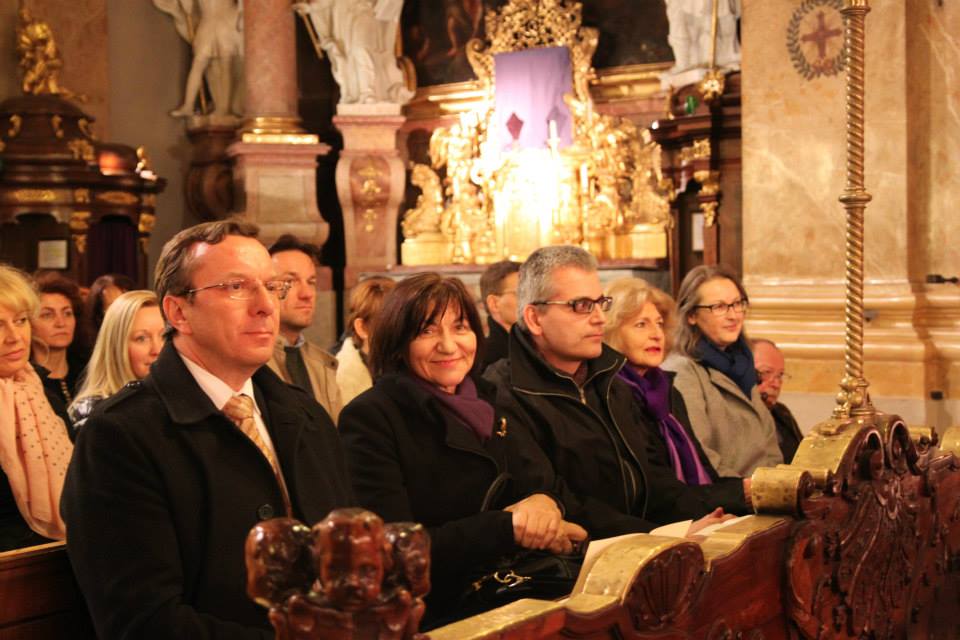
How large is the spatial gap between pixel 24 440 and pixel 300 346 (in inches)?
63.9

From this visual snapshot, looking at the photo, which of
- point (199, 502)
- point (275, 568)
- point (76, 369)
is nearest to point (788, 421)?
point (76, 369)

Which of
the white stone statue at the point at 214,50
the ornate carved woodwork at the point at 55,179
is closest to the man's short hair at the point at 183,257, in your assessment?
the ornate carved woodwork at the point at 55,179

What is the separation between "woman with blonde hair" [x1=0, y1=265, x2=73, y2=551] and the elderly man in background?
87.6 inches

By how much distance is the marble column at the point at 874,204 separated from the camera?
7.87 m

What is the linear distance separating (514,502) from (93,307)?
3323 millimetres

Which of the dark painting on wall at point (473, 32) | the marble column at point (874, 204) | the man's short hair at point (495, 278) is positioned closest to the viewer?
the man's short hair at point (495, 278)

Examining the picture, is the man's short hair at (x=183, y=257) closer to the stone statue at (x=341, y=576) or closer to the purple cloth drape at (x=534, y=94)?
the stone statue at (x=341, y=576)

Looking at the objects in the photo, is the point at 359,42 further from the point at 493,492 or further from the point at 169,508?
the point at 169,508

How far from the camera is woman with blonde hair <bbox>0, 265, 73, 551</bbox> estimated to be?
3379 mm

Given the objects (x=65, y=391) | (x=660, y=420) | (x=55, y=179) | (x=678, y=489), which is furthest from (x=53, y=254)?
(x=678, y=489)

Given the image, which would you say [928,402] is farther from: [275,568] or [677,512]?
[275,568]

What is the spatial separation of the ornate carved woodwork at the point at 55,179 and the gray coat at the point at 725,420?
9010 mm

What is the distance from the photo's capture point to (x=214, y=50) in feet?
49.9

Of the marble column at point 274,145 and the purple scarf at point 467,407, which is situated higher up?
the marble column at point 274,145
